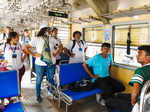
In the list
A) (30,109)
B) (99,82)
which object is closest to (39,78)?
(30,109)

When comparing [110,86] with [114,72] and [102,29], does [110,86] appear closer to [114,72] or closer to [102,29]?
[114,72]

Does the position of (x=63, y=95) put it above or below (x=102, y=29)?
below

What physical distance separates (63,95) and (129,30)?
1.96m

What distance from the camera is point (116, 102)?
5.89 ft

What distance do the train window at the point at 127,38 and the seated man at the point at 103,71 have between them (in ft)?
1.44

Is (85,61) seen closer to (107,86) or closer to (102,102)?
(107,86)

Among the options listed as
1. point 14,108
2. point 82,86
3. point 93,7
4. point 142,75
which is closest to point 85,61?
point 82,86

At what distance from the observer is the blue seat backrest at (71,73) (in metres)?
2.46

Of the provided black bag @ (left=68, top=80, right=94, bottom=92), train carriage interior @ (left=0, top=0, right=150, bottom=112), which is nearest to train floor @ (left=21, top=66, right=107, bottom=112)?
train carriage interior @ (left=0, top=0, right=150, bottom=112)

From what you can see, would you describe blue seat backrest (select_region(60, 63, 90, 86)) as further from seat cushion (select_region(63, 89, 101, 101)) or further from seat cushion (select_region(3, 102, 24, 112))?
seat cushion (select_region(3, 102, 24, 112))

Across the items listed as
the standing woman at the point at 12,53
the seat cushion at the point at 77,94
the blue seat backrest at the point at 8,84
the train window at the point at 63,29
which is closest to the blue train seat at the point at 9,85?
the blue seat backrest at the point at 8,84

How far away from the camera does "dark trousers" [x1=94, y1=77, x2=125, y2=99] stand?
8.04 ft

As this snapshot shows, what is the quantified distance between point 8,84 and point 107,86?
5.69ft

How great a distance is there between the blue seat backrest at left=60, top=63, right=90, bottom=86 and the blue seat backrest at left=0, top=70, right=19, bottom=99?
33.0 inches
